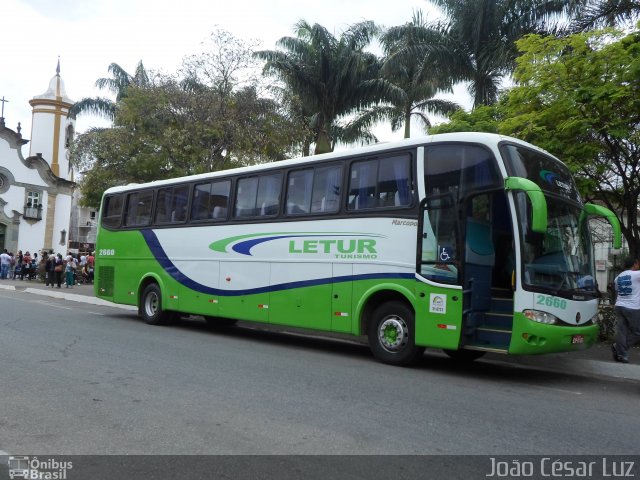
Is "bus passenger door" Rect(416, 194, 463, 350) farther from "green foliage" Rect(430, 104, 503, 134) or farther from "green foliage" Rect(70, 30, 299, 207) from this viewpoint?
"green foliage" Rect(70, 30, 299, 207)

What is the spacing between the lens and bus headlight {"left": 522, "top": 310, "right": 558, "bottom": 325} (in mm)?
8297

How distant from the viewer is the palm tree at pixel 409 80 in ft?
74.8

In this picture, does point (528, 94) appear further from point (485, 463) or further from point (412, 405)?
point (485, 463)

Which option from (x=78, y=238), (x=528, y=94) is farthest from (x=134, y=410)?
(x=78, y=238)

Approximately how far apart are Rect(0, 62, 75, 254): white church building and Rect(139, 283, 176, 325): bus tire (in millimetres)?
34606

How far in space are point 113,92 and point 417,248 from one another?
27.2 meters

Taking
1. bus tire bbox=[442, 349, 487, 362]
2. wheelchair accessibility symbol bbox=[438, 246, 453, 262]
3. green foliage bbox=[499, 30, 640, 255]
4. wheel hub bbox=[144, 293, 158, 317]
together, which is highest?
green foliage bbox=[499, 30, 640, 255]

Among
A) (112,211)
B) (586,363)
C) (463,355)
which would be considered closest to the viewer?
(586,363)

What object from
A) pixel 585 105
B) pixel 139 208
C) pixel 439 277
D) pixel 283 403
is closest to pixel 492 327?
pixel 439 277

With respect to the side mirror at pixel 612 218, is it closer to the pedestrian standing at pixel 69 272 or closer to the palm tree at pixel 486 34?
the palm tree at pixel 486 34

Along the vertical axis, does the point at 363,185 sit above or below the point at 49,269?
above

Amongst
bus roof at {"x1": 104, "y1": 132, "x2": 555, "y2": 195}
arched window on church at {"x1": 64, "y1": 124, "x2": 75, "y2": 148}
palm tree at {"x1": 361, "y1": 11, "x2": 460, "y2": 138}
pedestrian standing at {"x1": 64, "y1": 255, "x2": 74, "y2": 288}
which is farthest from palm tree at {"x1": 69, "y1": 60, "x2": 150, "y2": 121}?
arched window on church at {"x1": 64, "y1": 124, "x2": 75, "y2": 148}

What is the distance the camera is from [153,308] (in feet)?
49.3

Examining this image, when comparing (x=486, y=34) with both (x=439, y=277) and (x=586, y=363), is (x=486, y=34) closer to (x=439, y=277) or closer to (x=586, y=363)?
(x=586, y=363)
